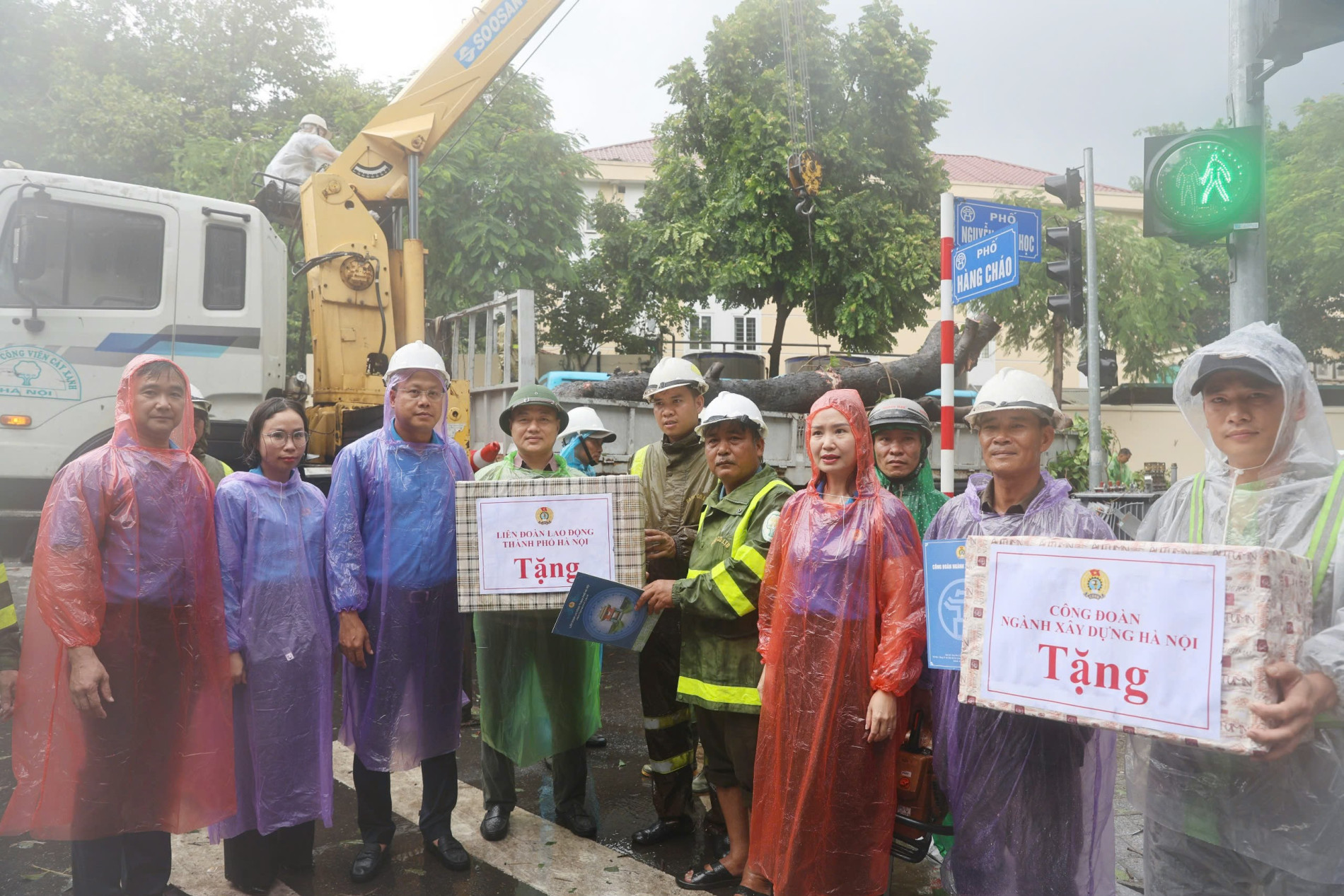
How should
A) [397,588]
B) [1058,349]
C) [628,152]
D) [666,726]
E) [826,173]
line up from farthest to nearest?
[628,152] < [1058,349] < [826,173] < [666,726] < [397,588]

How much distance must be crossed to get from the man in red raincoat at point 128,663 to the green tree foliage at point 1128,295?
55.2 feet

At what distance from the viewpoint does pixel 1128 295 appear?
703 inches

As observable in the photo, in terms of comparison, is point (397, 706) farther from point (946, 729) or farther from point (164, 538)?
point (946, 729)

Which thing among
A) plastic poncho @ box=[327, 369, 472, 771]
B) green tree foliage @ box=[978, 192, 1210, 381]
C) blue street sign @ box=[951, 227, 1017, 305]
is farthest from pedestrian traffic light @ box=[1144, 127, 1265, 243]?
green tree foliage @ box=[978, 192, 1210, 381]

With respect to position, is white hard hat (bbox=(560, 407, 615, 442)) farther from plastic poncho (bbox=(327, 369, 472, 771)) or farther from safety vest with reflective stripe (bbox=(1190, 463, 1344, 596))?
safety vest with reflective stripe (bbox=(1190, 463, 1344, 596))

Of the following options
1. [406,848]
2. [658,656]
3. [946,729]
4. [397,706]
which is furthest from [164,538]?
[946,729]

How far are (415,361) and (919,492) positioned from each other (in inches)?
87.4

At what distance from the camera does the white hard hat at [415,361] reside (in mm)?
3395

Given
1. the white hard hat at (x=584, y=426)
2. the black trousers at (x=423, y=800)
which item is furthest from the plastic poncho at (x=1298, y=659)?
the white hard hat at (x=584, y=426)

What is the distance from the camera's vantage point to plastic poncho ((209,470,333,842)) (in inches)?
122

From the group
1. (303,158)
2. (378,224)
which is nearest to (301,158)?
(303,158)

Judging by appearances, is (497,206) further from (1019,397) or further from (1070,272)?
(1019,397)

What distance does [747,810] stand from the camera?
10.7 feet

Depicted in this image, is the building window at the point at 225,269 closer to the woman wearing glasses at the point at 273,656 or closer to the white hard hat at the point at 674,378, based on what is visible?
the woman wearing glasses at the point at 273,656
